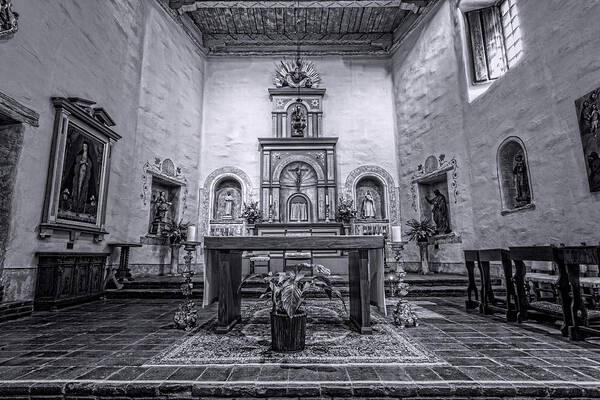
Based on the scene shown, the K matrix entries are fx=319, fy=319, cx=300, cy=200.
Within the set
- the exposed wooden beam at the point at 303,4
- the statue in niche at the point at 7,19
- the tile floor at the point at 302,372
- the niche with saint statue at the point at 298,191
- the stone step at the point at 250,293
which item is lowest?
the tile floor at the point at 302,372

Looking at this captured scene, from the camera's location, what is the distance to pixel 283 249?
11.0 feet

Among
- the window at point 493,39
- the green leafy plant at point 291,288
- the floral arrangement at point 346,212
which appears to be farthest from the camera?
the floral arrangement at point 346,212

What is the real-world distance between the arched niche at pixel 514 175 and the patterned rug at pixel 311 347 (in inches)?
165

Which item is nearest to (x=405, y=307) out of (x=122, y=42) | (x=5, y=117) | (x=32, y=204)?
(x=32, y=204)

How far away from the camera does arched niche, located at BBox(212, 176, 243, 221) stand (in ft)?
32.7

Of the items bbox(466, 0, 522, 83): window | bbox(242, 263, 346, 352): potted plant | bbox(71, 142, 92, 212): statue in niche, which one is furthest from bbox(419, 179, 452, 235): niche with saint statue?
bbox(71, 142, 92, 212): statue in niche

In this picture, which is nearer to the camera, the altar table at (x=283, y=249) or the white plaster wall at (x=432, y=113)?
the altar table at (x=283, y=249)

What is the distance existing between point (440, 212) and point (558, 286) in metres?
4.75

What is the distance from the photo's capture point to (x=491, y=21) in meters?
7.30

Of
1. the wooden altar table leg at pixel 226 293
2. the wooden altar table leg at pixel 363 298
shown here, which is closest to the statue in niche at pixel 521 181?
the wooden altar table leg at pixel 363 298

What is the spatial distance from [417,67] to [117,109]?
316 inches

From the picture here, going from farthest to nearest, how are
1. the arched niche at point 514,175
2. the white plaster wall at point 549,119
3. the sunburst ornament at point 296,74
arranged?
the sunburst ornament at point 296,74 → the arched niche at point 514,175 → the white plaster wall at point 549,119

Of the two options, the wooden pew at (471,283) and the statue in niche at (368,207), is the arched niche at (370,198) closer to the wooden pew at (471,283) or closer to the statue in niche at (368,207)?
the statue in niche at (368,207)

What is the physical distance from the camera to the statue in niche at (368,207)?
9883 mm
